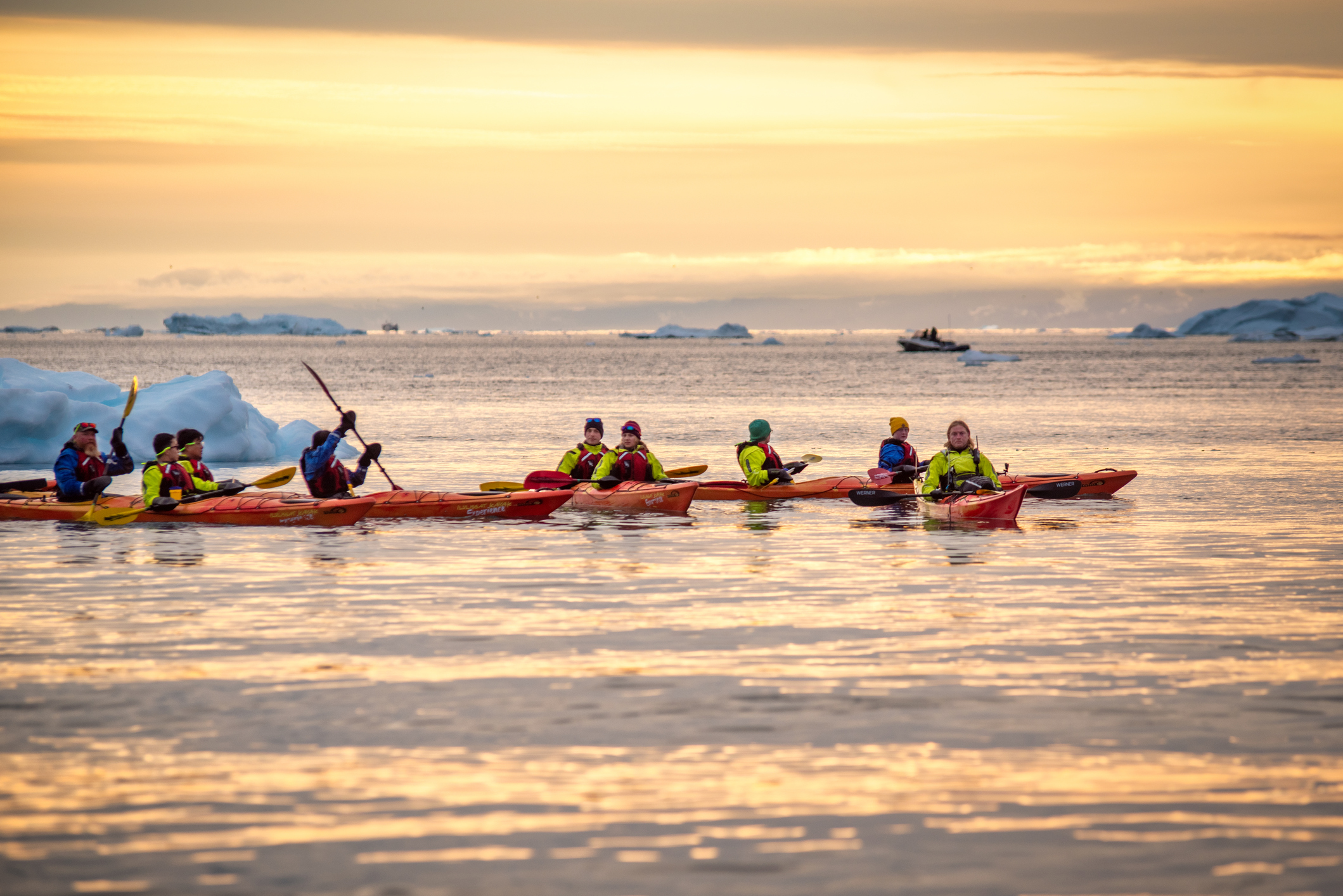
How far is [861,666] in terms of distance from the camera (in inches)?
372

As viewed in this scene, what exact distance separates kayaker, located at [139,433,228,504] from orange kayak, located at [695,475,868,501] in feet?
25.5

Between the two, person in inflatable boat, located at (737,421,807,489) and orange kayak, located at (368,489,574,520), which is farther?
person in inflatable boat, located at (737,421,807,489)

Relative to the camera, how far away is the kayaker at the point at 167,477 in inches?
688

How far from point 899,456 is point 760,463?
7.33 ft

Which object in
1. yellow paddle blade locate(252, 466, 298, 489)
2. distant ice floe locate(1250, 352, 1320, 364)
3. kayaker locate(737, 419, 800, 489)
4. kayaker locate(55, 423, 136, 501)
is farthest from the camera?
distant ice floe locate(1250, 352, 1320, 364)

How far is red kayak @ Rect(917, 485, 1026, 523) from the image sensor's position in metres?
17.3

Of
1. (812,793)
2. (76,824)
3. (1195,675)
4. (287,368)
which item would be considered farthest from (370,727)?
(287,368)

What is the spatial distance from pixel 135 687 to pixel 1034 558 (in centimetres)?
992

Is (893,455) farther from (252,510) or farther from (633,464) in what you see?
(252,510)

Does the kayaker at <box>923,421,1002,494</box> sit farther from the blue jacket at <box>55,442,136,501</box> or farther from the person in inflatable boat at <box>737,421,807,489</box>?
the blue jacket at <box>55,442,136,501</box>

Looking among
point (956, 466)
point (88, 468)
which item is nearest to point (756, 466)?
point (956, 466)

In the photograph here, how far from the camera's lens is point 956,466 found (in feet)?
59.4

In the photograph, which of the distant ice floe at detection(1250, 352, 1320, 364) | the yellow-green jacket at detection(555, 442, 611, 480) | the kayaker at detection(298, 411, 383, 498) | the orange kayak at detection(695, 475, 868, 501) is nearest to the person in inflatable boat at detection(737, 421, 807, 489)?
the orange kayak at detection(695, 475, 868, 501)

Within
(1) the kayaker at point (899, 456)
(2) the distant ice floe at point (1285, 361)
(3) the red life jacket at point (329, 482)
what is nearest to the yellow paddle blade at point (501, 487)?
(3) the red life jacket at point (329, 482)
